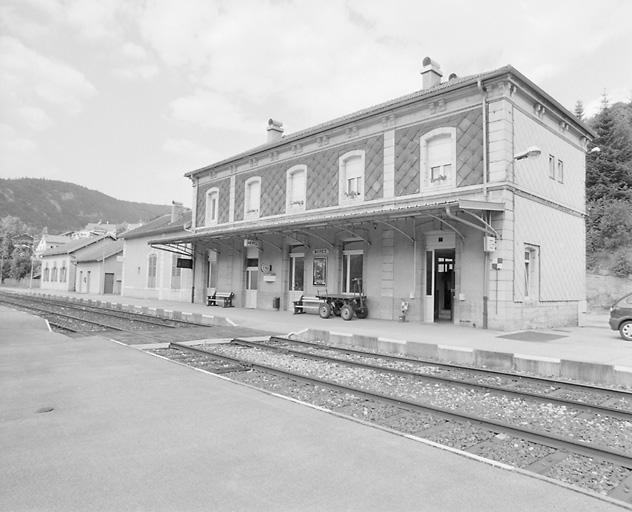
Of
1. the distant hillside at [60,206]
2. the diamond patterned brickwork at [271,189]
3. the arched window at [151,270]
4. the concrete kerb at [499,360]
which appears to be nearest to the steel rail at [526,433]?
the concrete kerb at [499,360]

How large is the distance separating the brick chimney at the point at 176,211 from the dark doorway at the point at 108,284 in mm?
11242

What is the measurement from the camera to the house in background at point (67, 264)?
47.6 m

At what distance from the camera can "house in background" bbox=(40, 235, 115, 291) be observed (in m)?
47.6

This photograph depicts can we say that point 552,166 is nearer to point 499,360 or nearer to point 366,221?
point 366,221

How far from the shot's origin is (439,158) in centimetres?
1614

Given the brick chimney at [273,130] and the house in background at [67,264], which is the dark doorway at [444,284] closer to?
the brick chimney at [273,130]

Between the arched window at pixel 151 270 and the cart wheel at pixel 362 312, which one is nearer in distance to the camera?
the cart wheel at pixel 362 312

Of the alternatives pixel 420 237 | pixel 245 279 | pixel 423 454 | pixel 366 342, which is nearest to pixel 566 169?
pixel 420 237

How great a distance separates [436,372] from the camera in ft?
28.1

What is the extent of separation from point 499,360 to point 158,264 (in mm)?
25053

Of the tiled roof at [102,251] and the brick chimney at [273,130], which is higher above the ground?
the brick chimney at [273,130]

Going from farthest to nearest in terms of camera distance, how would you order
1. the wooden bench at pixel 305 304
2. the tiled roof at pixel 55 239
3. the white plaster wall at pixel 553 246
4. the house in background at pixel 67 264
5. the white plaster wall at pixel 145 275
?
1. the tiled roof at pixel 55 239
2. the house in background at pixel 67 264
3. the white plaster wall at pixel 145 275
4. the wooden bench at pixel 305 304
5. the white plaster wall at pixel 553 246

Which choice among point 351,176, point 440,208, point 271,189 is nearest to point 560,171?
point 440,208

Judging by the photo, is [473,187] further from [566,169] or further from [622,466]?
[622,466]
